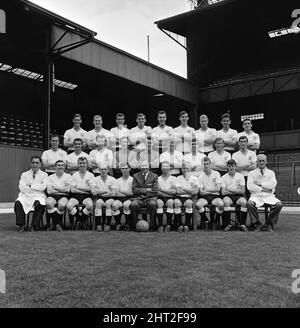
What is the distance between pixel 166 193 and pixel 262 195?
2026 mm

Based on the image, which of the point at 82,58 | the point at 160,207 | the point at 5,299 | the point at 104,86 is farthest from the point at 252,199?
the point at 104,86

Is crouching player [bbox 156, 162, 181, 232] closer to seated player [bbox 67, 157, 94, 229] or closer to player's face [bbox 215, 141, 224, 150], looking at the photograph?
player's face [bbox 215, 141, 224, 150]

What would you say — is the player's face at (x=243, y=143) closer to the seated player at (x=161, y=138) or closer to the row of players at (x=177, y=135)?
the row of players at (x=177, y=135)

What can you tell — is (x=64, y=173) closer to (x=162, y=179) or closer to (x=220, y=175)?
(x=162, y=179)

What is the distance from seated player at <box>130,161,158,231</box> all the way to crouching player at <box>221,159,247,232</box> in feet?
4.91

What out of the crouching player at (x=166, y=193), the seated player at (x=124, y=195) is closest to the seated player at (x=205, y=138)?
the crouching player at (x=166, y=193)

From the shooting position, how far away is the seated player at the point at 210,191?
338 inches

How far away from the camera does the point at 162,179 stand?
344 inches

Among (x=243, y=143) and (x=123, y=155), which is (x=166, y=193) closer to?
(x=123, y=155)

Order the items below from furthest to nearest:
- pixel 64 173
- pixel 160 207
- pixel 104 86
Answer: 1. pixel 104 86
2. pixel 64 173
3. pixel 160 207

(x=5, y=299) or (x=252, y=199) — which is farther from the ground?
(x=252, y=199)

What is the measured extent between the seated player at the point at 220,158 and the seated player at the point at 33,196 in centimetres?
376

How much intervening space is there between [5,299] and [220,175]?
21.1ft

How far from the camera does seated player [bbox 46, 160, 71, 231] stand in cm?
862
